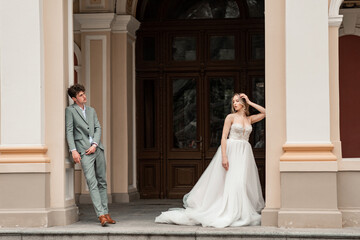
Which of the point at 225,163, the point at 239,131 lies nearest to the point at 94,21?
the point at 239,131

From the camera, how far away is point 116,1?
14297 mm

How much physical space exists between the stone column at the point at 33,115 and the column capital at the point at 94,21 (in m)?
3.45

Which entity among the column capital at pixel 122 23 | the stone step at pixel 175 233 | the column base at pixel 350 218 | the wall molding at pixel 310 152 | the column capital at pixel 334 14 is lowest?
the stone step at pixel 175 233

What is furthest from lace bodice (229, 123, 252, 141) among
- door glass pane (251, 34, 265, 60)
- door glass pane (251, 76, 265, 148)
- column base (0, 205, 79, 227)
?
door glass pane (251, 34, 265, 60)

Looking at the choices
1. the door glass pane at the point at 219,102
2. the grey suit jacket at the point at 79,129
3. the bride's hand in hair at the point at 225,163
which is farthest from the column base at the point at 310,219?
the door glass pane at the point at 219,102

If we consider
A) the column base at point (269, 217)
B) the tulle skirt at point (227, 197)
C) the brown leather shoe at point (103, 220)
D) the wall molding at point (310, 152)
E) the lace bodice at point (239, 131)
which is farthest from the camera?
the lace bodice at point (239, 131)

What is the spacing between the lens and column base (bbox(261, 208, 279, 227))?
10.1 meters

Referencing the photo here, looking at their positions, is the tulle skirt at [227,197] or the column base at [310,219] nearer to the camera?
the column base at [310,219]

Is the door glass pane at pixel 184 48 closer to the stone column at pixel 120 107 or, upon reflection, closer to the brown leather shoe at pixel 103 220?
the stone column at pixel 120 107

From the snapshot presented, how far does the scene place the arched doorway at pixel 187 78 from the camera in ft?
48.9

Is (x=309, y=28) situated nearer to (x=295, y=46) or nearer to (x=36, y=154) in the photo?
(x=295, y=46)

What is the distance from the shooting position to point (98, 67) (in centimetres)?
1417

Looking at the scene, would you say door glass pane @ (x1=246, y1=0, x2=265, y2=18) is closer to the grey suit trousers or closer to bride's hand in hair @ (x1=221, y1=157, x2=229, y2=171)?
bride's hand in hair @ (x1=221, y1=157, x2=229, y2=171)

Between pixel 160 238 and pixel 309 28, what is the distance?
3.49 meters
